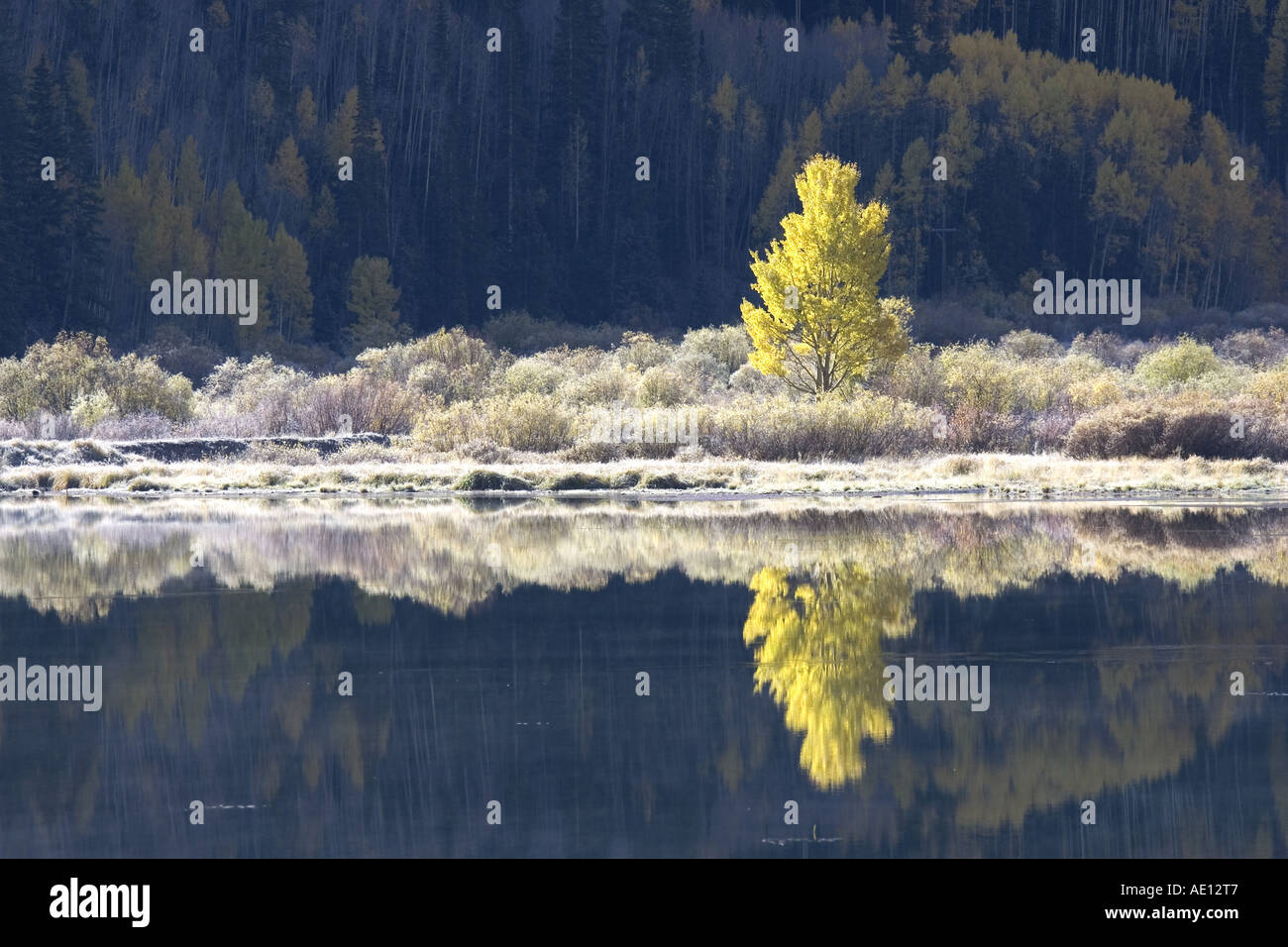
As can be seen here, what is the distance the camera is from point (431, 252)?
82.8m

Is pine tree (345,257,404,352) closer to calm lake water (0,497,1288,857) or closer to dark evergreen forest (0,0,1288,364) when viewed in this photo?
dark evergreen forest (0,0,1288,364)

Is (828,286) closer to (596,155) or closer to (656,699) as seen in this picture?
(656,699)

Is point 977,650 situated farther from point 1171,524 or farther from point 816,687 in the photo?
point 1171,524

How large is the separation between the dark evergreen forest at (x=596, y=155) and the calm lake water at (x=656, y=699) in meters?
58.0

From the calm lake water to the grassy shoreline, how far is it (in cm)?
801

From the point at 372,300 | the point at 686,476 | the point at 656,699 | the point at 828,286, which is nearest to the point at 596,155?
the point at 372,300

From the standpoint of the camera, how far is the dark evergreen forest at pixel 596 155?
268ft

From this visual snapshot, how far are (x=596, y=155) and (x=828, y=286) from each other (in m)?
54.6

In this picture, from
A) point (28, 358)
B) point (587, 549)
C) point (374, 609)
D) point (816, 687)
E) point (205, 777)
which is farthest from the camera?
point (28, 358)

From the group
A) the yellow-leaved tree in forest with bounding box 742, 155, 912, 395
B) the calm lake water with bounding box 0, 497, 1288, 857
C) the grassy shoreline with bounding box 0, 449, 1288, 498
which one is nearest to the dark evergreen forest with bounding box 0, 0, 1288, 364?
the yellow-leaved tree in forest with bounding box 742, 155, 912, 395

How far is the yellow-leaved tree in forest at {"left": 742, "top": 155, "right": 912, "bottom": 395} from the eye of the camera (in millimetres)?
36562
